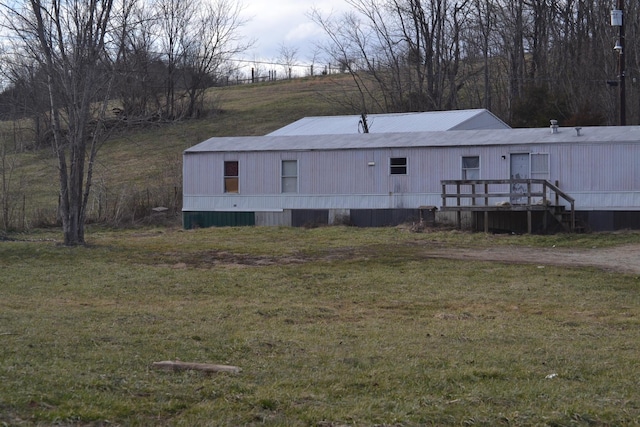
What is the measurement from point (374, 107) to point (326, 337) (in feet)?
137

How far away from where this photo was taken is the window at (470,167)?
85.4ft

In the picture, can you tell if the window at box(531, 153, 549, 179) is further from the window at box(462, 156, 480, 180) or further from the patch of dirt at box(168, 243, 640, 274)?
the patch of dirt at box(168, 243, 640, 274)

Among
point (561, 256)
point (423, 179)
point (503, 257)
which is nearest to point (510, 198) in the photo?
point (423, 179)

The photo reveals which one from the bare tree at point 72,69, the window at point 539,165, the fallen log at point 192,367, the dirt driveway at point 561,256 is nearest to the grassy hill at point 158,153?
the bare tree at point 72,69

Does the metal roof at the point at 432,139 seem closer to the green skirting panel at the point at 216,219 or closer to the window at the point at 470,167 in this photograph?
the window at the point at 470,167

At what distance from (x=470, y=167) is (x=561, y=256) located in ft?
23.6

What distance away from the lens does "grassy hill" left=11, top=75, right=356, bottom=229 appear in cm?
3050

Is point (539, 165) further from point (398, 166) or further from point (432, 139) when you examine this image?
point (398, 166)

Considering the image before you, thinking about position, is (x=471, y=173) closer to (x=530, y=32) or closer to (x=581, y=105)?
(x=581, y=105)

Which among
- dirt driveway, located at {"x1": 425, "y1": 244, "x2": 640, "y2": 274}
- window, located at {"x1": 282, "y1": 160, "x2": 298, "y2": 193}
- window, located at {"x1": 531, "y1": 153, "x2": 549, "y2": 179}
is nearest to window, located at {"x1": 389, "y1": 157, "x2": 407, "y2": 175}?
window, located at {"x1": 282, "y1": 160, "x2": 298, "y2": 193}

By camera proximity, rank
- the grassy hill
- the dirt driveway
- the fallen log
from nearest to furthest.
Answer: the fallen log
the dirt driveway
the grassy hill

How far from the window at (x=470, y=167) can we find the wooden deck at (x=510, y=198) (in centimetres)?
36

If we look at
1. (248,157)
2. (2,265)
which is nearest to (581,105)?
(248,157)

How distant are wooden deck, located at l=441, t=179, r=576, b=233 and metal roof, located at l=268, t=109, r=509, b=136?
5.66 meters
